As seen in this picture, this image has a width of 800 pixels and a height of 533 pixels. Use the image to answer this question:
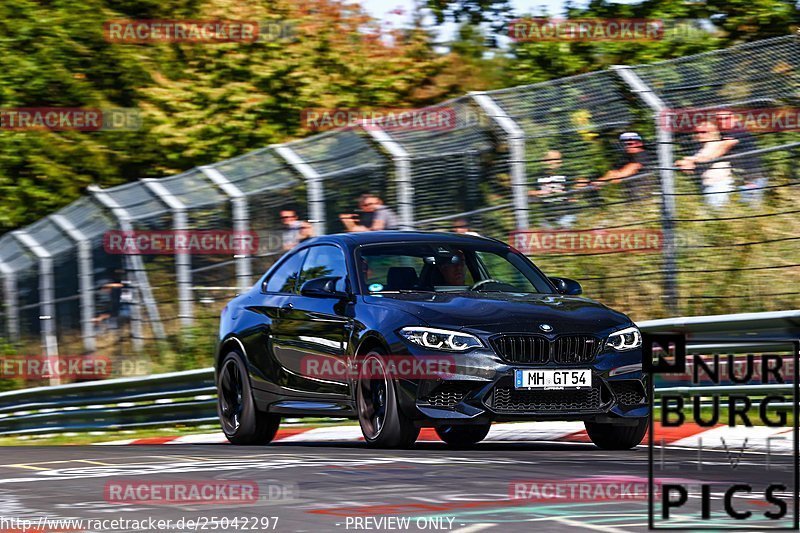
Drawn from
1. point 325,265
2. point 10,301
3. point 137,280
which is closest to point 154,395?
point 137,280

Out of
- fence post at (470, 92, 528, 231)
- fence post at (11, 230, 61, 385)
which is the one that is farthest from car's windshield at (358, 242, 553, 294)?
fence post at (11, 230, 61, 385)

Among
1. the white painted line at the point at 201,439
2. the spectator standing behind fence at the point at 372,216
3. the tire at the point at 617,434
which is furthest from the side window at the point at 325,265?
the spectator standing behind fence at the point at 372,216

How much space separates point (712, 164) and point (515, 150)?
1.78 meters

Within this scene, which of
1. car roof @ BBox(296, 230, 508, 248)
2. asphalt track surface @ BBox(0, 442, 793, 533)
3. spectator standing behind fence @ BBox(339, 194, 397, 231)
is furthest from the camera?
spectator standing behind fence @ BBox(339, 194, 397, 231)

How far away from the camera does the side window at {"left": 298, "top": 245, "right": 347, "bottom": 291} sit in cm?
1159

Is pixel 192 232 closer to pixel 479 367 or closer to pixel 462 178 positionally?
pixel 462 178

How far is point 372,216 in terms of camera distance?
52.9ft

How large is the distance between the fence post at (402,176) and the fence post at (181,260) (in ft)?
10.3

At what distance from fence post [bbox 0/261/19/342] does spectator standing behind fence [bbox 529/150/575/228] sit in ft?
31.5

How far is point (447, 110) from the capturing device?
15281mm

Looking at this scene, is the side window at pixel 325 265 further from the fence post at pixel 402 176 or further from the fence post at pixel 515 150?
the fence post at pixel 402 176

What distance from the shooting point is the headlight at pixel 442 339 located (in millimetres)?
10125

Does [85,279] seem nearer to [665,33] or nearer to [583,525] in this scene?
[665,33]

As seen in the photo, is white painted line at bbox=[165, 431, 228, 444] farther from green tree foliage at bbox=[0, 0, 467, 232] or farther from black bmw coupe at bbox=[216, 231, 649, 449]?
green tree foliage at bbox=[0, 0, 467, 232]
